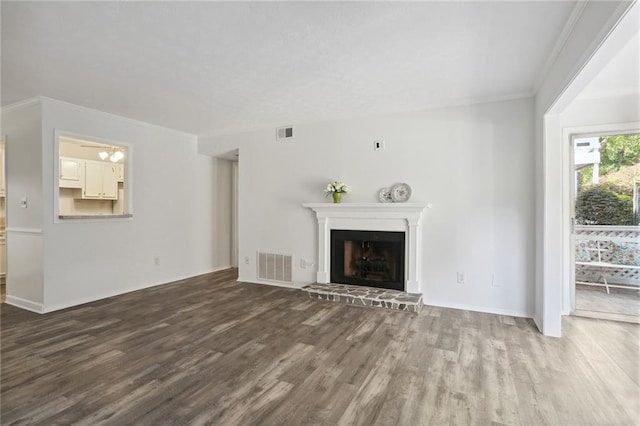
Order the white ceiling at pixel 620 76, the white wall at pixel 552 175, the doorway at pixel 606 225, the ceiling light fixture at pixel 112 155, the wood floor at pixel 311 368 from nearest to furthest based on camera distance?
the wood floor at pixel 311 368 → the white wall at pixel 552 175 → the white ceiling at pixel 620 76 → the doorway at pixel 606 225 → the ceiling light fixture at pixel 112 155

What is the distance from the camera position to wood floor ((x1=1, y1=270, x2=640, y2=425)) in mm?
1932

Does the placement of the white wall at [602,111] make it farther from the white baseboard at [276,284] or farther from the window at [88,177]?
the window at [88,177]

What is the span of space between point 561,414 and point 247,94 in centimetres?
386

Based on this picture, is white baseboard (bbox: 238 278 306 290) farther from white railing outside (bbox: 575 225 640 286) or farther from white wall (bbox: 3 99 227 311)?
white railing outside (bbox: 575 225 640 286)

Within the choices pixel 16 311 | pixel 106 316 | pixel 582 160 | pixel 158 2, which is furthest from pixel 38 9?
pixel 582 160

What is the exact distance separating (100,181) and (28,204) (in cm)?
216

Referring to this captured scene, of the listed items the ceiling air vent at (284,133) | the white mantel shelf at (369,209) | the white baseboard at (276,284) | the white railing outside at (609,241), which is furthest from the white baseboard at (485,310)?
the ceiling air vent at (284,133)

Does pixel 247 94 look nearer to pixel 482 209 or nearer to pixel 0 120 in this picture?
pixel 482 209

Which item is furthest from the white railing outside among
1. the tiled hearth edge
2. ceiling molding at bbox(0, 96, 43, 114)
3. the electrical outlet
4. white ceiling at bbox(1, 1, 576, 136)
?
ceiling molding at bbox(0, 96, 43, 114)

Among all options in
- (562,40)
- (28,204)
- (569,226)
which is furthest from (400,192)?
(28,204)

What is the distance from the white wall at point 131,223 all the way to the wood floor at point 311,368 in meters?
0.58

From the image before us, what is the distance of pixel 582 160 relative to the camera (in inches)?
145

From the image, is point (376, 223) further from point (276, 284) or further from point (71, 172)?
point (71, 172)

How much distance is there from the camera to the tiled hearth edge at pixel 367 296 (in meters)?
3.81
